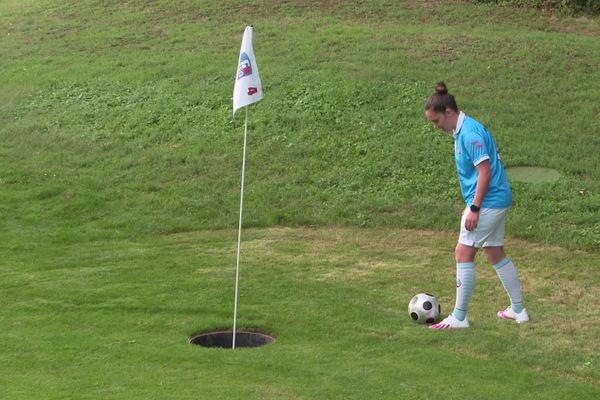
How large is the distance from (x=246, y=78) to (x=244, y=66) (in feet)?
0.38

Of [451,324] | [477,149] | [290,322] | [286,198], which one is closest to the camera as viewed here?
[477,149]

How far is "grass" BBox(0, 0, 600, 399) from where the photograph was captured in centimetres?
825

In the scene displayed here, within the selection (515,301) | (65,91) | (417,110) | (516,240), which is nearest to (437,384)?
(515,301)

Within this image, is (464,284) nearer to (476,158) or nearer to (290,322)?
(476,158)

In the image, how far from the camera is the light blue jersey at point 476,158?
336 inches

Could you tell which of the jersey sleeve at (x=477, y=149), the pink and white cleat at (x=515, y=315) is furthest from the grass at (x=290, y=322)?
the jersey sleeve at (x=477, y=149)

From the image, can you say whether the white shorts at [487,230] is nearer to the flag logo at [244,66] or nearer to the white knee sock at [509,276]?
the white knee sock at [509,276]

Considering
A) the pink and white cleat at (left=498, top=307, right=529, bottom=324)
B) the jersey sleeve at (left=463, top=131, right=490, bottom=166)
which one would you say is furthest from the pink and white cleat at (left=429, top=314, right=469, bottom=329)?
the jersey sleeve at (left=463, top=131, right=490, bottom=166)

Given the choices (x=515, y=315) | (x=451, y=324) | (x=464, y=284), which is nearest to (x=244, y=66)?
(x=464, y=284)

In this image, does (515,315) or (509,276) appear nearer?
(509,276)

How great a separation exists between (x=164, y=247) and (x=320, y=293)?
123 inches

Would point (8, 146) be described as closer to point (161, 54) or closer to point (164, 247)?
point (161, 54)

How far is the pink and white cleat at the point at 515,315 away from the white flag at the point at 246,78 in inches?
117

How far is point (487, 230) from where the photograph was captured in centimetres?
A: 880
